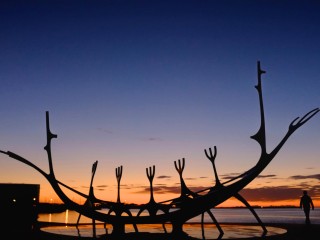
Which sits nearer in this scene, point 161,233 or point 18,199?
point 161,233

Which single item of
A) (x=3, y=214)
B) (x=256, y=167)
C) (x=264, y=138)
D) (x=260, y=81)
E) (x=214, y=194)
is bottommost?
(x=3, y=214)

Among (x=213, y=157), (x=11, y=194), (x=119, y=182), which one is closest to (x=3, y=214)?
(x=11, y=194)

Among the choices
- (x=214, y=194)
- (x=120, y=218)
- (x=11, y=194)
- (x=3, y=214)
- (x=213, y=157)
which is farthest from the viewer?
(x=11, y=194)

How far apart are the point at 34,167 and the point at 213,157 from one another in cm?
686

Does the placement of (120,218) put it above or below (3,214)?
above

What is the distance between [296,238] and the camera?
11289mm

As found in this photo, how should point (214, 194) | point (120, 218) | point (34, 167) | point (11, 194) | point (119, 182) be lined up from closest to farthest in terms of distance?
point (214, 194) < point (120, 218) < point (34, 167) < point (119, 182) < point (11, 194)

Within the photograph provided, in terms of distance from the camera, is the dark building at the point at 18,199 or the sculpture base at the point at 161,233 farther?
the dark building at the point at 18,199

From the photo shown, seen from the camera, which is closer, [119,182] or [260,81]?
[260,81]

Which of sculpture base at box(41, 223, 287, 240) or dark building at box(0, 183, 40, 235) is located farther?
dark building at box(0, 183, 40, 235)

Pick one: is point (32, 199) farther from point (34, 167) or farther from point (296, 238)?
point (296, 238)

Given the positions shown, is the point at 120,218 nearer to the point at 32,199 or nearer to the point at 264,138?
the point at 264,138

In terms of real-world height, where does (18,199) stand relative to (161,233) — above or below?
below

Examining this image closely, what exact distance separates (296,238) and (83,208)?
7.45 m
